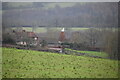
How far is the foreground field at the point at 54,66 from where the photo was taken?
463 cm

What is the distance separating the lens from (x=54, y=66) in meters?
4.66

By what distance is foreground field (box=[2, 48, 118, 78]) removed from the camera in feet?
15.2

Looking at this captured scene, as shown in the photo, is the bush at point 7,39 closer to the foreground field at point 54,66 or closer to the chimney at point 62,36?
the foreground field at point 54,66

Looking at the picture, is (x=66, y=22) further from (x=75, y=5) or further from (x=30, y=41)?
(x=30, y=41)

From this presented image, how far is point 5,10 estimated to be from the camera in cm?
462

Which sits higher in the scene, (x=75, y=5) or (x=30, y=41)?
(x=75, y=5)

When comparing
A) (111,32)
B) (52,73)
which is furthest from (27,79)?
(111,32)

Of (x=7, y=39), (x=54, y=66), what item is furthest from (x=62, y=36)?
(x=7, y=39)

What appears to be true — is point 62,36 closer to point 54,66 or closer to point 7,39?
point 54,66

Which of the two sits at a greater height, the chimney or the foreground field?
the chimney

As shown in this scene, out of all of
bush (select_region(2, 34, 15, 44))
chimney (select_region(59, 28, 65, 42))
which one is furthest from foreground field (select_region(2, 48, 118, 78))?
chimney (select_region(59, 28, 65, 42))

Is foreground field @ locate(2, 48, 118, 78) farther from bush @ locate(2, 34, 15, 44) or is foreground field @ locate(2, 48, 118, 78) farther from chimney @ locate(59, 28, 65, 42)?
chimney @ locate(59, 28, 65, 42)

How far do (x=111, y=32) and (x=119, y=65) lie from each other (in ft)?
2.00

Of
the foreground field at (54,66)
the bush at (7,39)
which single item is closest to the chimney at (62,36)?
the foreground field at (54,66)
